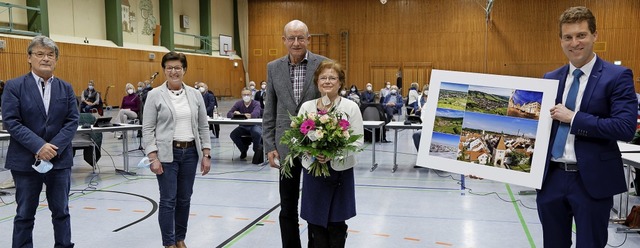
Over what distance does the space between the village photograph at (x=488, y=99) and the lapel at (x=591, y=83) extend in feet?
1.05

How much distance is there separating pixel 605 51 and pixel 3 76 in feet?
91.9

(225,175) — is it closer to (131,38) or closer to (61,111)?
(61,111)

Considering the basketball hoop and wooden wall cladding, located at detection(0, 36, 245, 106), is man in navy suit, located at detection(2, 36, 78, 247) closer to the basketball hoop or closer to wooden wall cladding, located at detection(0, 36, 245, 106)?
wooden wall cladding, located at detection(0, 36, 245, 106)

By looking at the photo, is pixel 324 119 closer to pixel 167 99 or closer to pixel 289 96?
pixel 289 96

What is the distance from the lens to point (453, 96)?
246cm

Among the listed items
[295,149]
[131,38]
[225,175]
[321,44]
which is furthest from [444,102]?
[321,44]

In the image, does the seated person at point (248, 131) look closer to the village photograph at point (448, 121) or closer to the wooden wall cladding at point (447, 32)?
the village photograph at point (448, 121)

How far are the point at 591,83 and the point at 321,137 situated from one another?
1.35m

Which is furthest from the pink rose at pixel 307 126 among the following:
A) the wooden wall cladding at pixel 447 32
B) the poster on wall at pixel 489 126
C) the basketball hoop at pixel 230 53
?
the basketball hoop at pixel 230 53

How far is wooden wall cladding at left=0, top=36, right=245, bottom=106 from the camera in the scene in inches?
637

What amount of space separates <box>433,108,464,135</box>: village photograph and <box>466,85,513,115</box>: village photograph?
0.07 meters

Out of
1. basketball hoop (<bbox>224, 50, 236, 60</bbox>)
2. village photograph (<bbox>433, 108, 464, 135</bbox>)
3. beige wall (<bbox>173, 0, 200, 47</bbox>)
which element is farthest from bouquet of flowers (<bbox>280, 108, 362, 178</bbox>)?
basketball hoop (<bbox>224, 50, 236, 60</bbox>)

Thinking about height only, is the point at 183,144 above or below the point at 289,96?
below

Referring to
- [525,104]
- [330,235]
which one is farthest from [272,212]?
[525,104]
